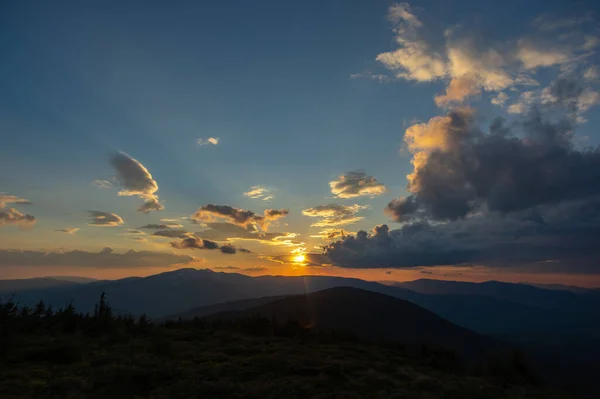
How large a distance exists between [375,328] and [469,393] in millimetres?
192306

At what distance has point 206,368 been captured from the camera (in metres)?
20.8

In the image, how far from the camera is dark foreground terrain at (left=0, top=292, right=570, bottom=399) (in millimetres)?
16359

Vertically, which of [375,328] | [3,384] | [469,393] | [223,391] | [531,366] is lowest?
[375,328]

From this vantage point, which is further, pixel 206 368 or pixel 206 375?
pixel 206 368

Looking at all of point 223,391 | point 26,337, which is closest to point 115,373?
point 223,391

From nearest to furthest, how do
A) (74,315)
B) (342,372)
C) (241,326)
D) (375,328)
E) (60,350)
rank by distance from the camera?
(342,372) < (60,350) < (74,315) < (241,326) < (375,328)

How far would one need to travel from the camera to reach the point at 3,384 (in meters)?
16.0

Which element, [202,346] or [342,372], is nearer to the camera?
[342,372]

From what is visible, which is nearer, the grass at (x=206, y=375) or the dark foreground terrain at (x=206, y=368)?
the grass at (x=206, y=375)

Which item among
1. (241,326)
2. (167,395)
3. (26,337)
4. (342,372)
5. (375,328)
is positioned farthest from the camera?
(375,328)

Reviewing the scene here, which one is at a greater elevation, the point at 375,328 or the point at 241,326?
the point at 241,326

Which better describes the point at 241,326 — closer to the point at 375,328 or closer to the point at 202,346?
the point at 202,346

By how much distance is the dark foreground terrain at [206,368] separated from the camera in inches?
644

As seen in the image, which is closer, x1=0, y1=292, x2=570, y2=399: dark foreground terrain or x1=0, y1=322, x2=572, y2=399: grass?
x1=0, y1=322, x2=572, y2=399: grass
